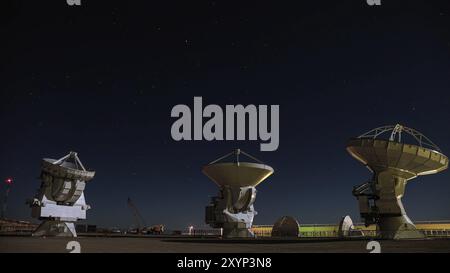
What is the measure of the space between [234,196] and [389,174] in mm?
19373

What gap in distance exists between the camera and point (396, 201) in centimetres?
4150

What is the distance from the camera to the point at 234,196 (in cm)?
5275

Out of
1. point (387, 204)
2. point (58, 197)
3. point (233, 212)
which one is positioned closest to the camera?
point (387, 204)

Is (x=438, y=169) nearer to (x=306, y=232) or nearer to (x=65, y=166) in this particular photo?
(x=65, y=166)

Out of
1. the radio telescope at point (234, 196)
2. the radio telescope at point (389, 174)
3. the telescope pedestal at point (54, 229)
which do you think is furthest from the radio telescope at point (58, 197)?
the radio telescope at point (389, 174)

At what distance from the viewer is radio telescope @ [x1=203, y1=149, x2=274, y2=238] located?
170 feet

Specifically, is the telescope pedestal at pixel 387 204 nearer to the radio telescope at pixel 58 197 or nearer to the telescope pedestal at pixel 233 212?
the telescope pedestal at pixel 233 212

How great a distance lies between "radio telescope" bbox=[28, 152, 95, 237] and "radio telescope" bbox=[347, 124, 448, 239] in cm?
3024

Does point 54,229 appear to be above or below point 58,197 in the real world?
below

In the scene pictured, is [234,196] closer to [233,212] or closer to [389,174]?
[233,212]

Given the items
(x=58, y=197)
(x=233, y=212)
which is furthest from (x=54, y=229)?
(x=233, y=212)

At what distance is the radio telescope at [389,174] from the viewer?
133 ft
